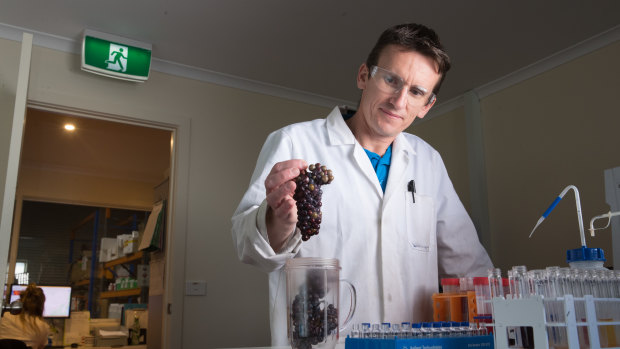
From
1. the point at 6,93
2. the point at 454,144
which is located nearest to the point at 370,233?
the point at 6,93

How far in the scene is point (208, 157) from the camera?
374 cm

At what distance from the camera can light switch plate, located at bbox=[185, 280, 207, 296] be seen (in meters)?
3.48

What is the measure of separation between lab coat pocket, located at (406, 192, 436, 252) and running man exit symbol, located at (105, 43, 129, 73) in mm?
2380

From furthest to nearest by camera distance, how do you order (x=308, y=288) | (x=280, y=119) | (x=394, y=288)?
(x=280, y=119), (x=394, y=288), (x=308, y=288)

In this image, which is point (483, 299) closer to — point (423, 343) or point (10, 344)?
point (423, 343)

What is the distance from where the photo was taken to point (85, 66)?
10.5 feet

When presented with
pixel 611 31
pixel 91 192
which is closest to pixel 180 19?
pixel 611 31

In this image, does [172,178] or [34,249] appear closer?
[172,178]

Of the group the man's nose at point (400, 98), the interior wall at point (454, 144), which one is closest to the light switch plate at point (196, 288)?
the interior wall at point (454, 144)

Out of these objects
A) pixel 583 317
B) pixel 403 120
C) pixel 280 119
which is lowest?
pixel 583 317

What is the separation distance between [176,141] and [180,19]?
882mm

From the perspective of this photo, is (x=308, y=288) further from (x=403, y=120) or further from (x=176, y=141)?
(x=176, y=141)

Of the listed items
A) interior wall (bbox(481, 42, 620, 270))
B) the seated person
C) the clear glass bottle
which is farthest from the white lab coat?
the seated person

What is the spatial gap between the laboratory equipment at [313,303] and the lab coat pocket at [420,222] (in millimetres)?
717
